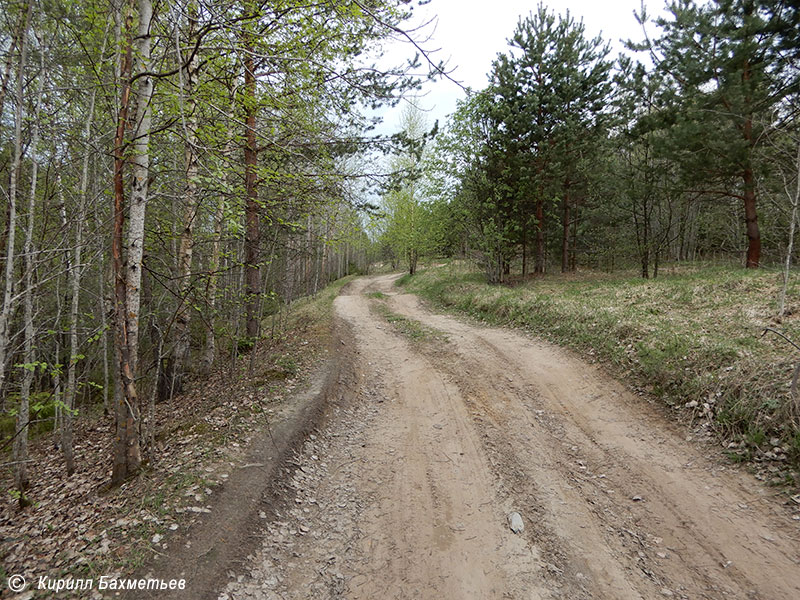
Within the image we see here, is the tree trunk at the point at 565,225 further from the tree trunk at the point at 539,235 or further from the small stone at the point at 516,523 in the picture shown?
the small stone at the point at 516,523

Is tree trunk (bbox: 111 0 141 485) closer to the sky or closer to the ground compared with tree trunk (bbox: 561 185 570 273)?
closer to the ground

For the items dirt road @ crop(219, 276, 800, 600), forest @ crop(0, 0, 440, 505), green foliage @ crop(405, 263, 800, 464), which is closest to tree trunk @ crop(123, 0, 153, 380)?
forest @ crop(0, 0, 440, 505)

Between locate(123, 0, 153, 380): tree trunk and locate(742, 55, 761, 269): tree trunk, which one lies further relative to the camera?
locate(742, 55, 761, 269): tree trunk

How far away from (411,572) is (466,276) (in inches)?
633

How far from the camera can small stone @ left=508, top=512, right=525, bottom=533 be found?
3559 millimetres

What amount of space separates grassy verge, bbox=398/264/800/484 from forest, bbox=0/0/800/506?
A: 64.6 inches

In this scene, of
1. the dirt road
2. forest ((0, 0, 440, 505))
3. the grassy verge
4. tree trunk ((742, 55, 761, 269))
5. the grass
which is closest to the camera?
the dirt road

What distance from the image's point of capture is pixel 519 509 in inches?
151

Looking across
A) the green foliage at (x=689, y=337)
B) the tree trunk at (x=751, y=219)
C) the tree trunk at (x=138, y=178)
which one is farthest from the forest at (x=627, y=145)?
the tree trunk at (x=138, y=178)

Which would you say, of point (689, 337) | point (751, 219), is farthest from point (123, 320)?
point (751, 219)

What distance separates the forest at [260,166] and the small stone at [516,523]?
3.94 metres

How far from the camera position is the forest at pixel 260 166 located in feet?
12.0

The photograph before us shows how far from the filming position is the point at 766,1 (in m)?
9.63

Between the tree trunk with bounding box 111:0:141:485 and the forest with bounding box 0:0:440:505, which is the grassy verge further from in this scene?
the tree trunk with bounding box 111:0:141:485
